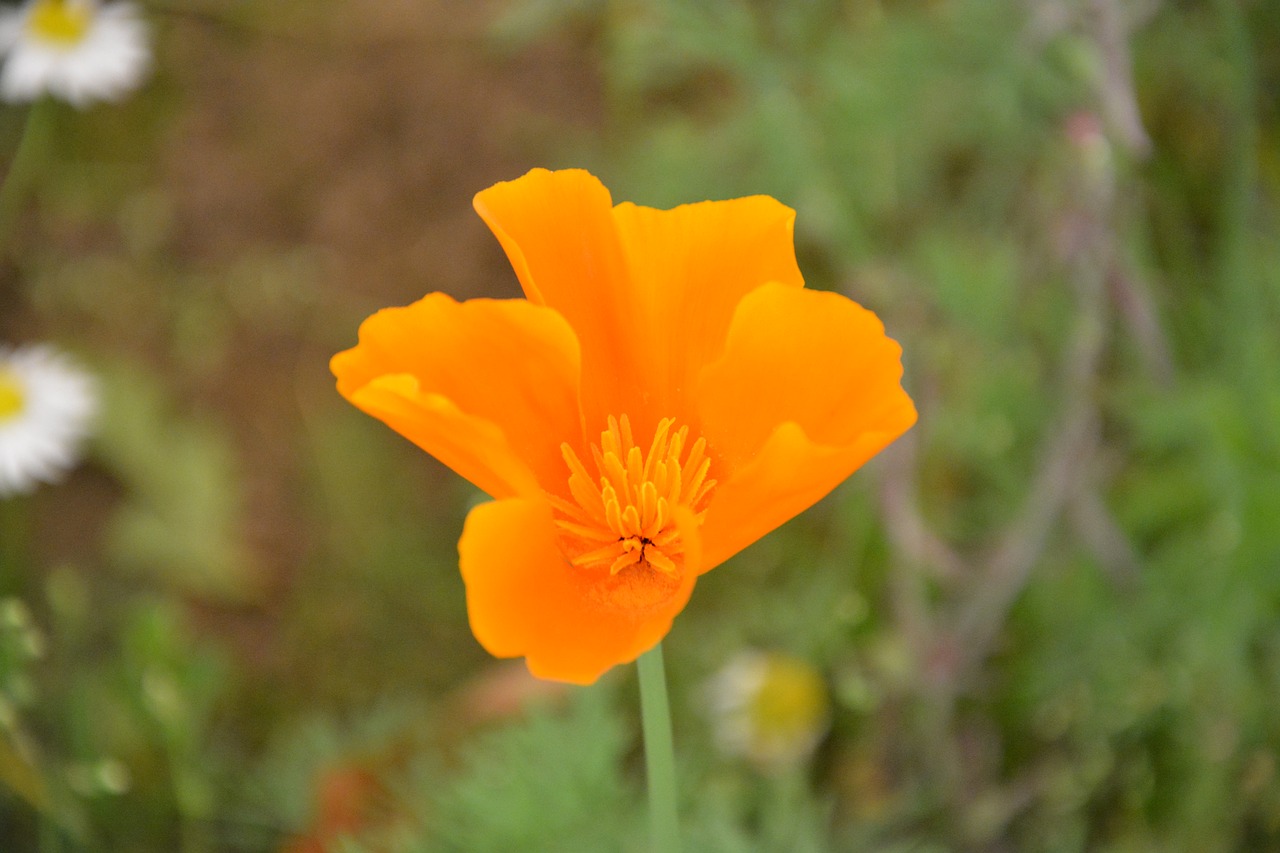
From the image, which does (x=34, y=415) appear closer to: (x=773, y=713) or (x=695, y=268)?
(x=773, y=713)

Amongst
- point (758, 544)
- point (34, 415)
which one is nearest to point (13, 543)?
point (34, 415)

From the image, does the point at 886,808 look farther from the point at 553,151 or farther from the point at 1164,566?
the point at 553,151

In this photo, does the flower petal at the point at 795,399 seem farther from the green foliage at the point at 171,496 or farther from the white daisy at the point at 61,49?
the white daisy at the point at 61,49

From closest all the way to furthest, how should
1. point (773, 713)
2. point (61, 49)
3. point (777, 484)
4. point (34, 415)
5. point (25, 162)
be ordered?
1. point (777, 484)
2. point (773, 713)
3. point (34, 415)
4. point (61, 49)
5. point (25, 162)

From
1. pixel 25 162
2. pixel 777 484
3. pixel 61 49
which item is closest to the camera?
pixel 777 484

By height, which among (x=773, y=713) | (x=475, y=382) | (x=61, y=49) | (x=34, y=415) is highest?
(x=61, y=49)

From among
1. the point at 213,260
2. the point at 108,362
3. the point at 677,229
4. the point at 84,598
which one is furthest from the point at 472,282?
the point at 677,229

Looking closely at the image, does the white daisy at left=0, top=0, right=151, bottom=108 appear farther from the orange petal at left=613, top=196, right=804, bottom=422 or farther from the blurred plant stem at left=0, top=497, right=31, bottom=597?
the orange petal at left=613, top=196, right=804, bottom=422
